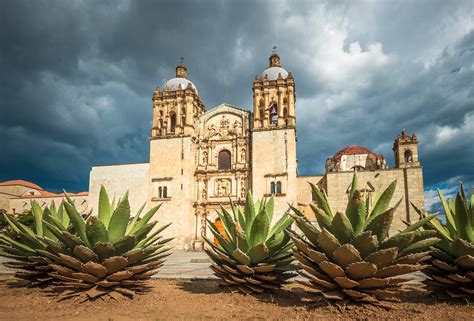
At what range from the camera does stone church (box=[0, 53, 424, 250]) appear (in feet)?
71.3

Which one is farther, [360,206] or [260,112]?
[260,112]

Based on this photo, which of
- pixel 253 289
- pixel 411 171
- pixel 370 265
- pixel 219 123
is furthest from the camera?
pixel 219 123

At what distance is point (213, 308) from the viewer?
3.09 m

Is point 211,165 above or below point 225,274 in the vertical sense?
above

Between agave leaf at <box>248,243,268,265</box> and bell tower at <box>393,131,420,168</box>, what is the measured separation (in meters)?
22.4

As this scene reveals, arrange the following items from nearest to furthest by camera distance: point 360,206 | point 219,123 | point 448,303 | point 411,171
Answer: point 360,206
point 448,303
point 411,171
point 219,123

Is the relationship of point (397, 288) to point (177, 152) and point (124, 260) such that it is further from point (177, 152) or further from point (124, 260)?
point (177, 152)

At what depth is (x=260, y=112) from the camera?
23766 millimetres

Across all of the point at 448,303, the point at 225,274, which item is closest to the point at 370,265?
the point at 448,303

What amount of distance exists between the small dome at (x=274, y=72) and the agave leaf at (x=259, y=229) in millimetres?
22120

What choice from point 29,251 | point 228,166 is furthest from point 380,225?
point 228,166

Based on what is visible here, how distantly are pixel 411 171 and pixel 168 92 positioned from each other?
57.8ft

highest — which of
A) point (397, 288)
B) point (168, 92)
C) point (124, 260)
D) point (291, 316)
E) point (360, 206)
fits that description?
point (168, 92)

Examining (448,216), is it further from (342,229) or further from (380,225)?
(342,229)
